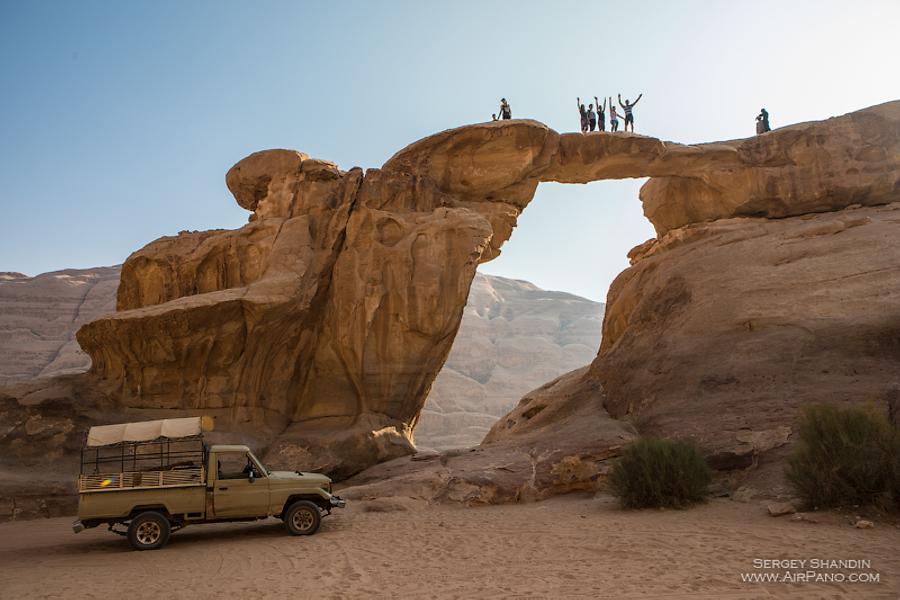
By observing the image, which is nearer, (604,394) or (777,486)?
(777,486)

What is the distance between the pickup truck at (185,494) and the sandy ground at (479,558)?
400mm

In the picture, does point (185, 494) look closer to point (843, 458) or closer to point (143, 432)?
point (143, 432)

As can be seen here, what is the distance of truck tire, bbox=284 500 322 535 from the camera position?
38.7 feet

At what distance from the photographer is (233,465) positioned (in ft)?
41.2

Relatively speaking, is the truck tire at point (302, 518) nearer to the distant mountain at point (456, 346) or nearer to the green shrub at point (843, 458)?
the green shrub at point (843, 458)

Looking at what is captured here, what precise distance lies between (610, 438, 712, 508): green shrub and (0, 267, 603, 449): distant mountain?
40408 millimetres

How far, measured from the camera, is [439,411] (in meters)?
65.2

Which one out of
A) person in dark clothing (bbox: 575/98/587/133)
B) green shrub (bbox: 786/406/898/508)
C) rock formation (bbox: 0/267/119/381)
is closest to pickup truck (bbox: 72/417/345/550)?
green shrub (bbox: 786/406/898/508)

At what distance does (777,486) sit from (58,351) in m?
63.5

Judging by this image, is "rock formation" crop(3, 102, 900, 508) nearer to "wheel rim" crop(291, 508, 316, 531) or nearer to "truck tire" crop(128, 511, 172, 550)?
"wheel rim" crop(291, 508, 316, 531)

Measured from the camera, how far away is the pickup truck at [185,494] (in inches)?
445

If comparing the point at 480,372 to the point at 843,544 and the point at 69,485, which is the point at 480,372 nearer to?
the point at 69,485

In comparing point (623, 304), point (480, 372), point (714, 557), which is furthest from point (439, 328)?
point (480, 372)

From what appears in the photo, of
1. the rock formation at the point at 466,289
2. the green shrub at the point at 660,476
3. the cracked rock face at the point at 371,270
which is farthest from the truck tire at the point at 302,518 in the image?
the cracked rock face at the point at 371,270
